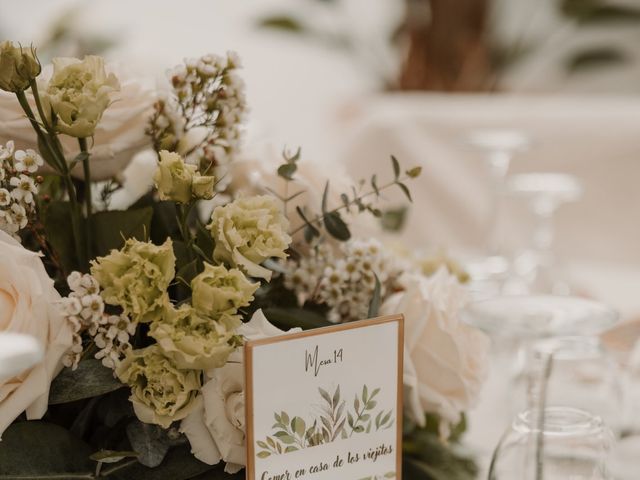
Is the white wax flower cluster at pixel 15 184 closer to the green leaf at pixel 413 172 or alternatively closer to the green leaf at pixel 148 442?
the green leaf at pixel 148 442

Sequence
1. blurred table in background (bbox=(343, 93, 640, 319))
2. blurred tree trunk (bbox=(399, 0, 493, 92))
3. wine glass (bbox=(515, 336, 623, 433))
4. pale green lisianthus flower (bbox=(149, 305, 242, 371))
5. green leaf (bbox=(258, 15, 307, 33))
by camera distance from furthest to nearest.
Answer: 1. green leaf (bbox=(258, 15, 307, 33))
2. blurred tree trunk (bbox=(399, 0, 493, 92))
3. blurred table in background (bbox=(343, 93, 640, 319))
4. wine glass (bbox=(515, 336, 623, 433))
5. pale green lisianthus flower (bbox=(149, 305, 242, 371))

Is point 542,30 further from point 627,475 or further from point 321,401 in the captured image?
point 321,401

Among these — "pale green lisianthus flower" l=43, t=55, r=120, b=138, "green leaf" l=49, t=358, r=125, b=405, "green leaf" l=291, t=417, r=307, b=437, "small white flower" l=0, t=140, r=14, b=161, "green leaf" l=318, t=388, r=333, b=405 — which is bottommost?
"green leaf" l=291, t=417, r=307, b=437

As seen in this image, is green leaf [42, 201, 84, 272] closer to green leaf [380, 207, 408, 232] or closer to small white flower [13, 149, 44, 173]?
small white flower [13, 149, 44, 173]

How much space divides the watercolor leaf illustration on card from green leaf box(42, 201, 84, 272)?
18 centimetres

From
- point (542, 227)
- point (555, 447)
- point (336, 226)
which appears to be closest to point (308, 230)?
point (336, 226)

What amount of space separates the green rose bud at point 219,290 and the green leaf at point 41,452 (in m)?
0.13

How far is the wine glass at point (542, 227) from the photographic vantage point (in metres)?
1.17

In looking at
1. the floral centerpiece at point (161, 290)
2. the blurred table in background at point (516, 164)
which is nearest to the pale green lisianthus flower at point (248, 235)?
the floral centerpiece at point (161, 290)

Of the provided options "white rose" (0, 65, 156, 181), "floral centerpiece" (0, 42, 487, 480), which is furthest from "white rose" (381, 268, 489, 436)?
"white rose" (0, 65, 156, 181)

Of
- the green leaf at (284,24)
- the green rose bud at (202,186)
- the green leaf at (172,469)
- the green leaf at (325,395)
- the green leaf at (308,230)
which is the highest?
the green leaf at (284,24)

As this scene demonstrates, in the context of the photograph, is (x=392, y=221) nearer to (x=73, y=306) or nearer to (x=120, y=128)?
(x=120, y=128)

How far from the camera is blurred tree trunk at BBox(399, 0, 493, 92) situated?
292 cm

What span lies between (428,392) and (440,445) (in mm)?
119
